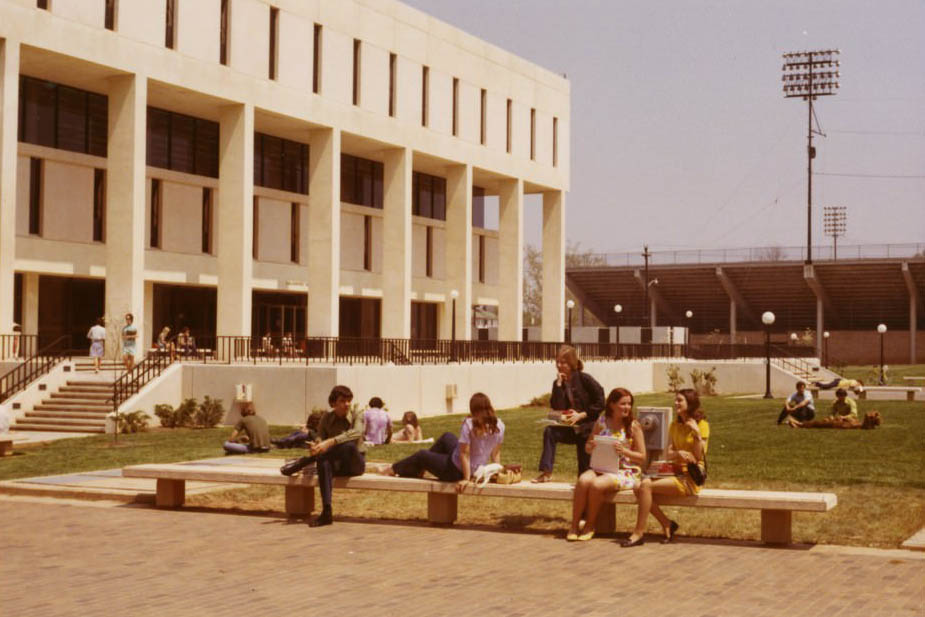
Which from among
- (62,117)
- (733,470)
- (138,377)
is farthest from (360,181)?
(733,470)

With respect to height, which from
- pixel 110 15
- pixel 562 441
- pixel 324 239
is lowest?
pixel 562 441

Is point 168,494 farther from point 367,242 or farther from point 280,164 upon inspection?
point 367,242

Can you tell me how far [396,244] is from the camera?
46.9 metres

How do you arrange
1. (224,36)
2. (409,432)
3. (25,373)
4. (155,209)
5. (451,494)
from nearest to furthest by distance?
(451,494)
(409,432)
(25,373)
(224,36)
(155,209)

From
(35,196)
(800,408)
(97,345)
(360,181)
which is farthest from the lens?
(360,181)

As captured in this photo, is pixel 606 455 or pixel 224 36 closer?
pixel 606 455

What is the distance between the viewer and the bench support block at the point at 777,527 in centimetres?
1098

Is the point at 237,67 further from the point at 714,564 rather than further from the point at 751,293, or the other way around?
the point at 751,293

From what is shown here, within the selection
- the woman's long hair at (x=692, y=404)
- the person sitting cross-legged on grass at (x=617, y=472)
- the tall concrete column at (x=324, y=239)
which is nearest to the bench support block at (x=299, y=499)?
the person sitting cross-legged on grass at (x=617, y=472)

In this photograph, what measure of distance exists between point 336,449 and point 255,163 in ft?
111

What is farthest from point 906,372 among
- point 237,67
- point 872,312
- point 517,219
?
point 237,67

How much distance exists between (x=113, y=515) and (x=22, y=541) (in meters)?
1.86

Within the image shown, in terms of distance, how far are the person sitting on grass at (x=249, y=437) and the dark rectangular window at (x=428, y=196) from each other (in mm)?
34467

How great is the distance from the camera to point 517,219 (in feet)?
180
